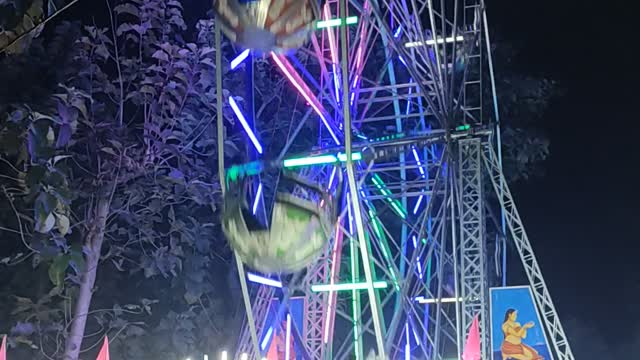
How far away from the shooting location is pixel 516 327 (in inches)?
305

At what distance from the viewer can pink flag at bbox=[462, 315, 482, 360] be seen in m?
7.26

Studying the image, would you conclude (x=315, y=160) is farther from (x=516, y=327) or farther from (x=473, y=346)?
(x=516, y=327)

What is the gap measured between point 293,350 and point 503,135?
4634 mm

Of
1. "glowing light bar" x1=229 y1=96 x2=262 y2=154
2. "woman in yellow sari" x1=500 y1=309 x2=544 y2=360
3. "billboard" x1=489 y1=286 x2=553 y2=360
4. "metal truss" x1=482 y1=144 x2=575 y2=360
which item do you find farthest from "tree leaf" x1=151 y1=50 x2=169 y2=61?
"woman in yellow sari" x1=500 y1=309 x2=544 y2=360

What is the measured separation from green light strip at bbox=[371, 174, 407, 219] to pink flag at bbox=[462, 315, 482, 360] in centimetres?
196

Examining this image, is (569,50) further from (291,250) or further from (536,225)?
(291,250)

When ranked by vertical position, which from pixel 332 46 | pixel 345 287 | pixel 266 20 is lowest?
pixel 345 287

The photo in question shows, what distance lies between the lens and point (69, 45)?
333 inches

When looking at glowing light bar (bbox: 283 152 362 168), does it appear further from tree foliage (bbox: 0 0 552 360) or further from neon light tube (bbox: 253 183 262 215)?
neon light tube (bbox: 253 183 262 215)

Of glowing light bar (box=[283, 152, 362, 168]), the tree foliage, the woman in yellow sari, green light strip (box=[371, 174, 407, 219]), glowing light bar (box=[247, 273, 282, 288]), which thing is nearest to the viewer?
glowing light bar (box=[247, 273, 282, 288])

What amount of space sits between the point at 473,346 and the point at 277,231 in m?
2.32

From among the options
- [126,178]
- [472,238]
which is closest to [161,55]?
[126,178]

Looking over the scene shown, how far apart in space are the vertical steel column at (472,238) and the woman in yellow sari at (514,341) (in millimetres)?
213

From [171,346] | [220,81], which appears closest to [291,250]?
[220,81]
